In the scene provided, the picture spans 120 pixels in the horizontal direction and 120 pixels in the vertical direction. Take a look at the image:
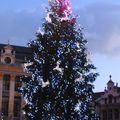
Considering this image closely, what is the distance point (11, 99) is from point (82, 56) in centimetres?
2385

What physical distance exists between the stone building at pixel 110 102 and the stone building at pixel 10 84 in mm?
14462

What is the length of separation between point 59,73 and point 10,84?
24.7 m

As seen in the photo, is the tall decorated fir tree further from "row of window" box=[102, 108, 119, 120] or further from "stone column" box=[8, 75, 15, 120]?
"row of window" box=[102, 108, 119, 120]

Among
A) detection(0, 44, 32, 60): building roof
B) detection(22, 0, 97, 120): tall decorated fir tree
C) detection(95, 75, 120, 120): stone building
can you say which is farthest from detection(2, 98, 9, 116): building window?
detection(22, 0, 97, 120): tall decorated fir tree

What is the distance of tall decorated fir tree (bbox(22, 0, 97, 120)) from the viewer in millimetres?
33812

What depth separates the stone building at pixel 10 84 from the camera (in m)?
57.1

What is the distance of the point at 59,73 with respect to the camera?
34.3 meters

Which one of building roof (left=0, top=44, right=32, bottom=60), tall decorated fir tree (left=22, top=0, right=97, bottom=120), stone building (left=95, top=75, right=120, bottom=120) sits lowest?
tall decorated fir tree (left=22, top=0, right=97, bottom=120)

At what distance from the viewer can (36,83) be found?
114 feet

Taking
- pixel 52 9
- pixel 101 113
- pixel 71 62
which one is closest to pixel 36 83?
pixel 71 62

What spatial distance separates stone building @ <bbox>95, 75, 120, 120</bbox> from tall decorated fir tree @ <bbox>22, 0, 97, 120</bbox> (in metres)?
30.8

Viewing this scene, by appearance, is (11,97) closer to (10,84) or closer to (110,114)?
(10,84)

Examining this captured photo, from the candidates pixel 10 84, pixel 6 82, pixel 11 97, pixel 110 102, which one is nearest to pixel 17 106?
pixel 11 97

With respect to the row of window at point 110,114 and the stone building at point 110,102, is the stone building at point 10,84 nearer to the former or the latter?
the stone building at point 110,102
